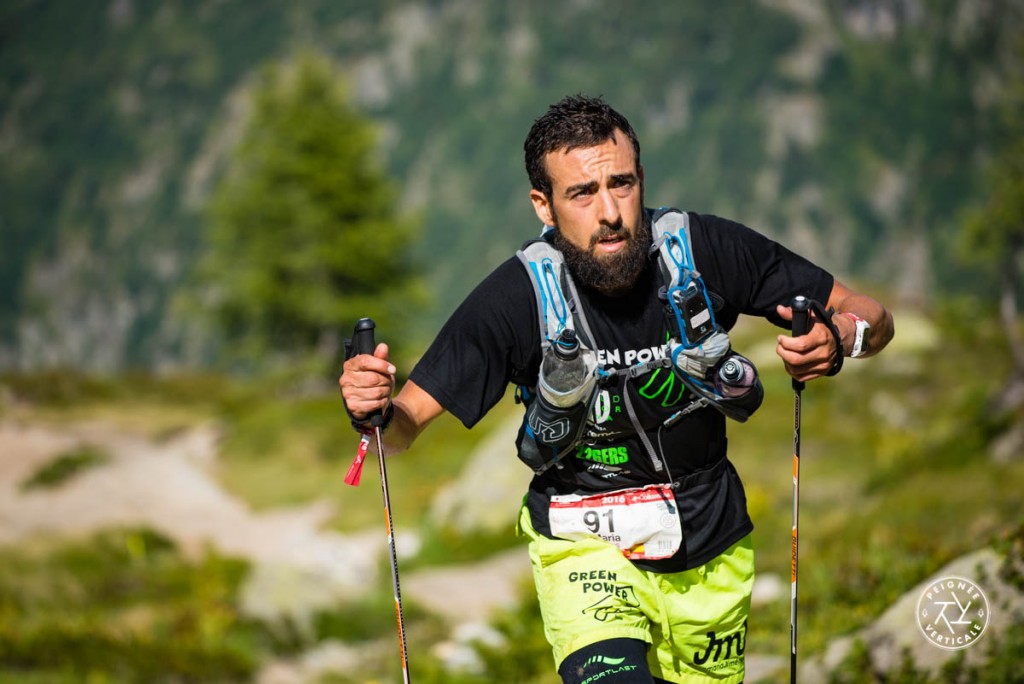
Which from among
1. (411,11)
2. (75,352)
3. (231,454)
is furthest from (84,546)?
(411,11)

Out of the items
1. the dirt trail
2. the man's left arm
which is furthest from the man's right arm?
the dirt trail

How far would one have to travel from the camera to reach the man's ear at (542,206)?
440cm

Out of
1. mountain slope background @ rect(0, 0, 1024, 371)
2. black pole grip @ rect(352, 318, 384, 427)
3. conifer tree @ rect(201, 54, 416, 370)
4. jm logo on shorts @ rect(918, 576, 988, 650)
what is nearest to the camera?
black pole grip @ rect(352, 318, 384, 427)

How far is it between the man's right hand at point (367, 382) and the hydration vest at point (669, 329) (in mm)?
597

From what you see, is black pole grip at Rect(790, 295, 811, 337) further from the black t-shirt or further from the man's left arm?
the black t-shirt

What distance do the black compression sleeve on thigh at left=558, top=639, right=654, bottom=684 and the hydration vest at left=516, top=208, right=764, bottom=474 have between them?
0.71 meters

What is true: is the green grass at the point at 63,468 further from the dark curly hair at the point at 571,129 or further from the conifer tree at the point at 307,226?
the dark curly hair at the point at 571,129

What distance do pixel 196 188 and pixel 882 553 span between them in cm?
17233

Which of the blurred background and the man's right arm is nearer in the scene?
the man's right arm

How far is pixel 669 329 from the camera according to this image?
419 cm

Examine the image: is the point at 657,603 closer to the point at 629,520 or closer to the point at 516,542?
the point at 629,520

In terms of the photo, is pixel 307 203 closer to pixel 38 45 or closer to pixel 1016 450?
pixel 1016 450

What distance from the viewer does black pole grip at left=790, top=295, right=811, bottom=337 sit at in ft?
12.5

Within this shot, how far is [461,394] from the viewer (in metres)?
4.20
